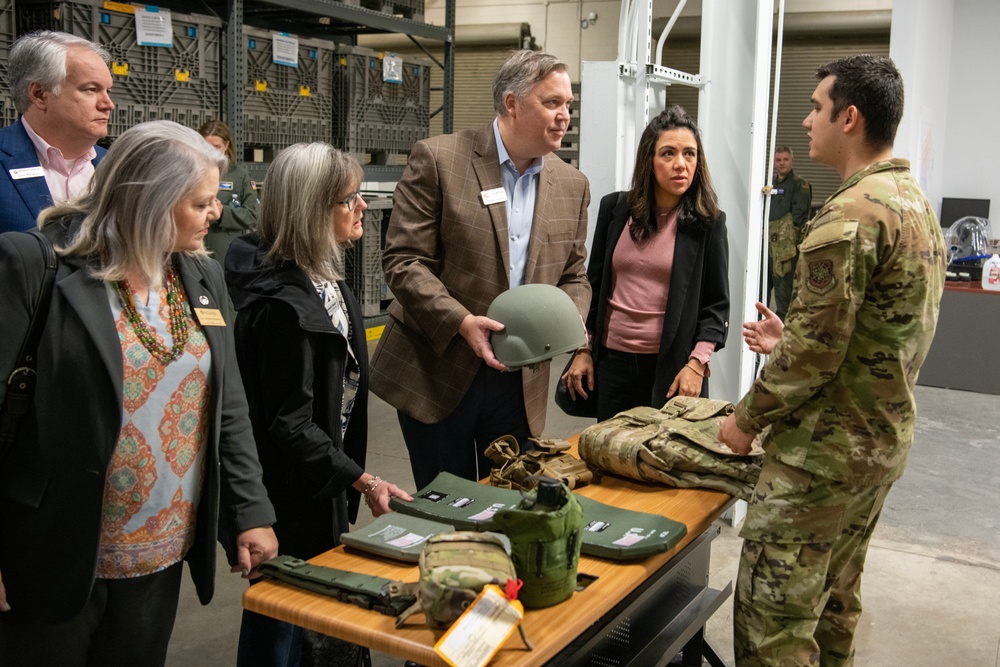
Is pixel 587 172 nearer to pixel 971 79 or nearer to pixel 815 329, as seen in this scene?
pixel 815 329

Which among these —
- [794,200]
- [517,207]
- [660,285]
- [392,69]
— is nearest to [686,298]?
[660,285]

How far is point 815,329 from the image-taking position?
6.28 feet

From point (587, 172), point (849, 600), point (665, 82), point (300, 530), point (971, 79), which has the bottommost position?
point (849, 600)

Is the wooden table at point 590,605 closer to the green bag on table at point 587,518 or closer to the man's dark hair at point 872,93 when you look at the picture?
the green bag on table at point 587,518

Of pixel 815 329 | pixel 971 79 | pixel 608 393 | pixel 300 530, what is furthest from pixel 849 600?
pixel 971 79

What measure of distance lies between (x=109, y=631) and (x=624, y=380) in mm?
1881

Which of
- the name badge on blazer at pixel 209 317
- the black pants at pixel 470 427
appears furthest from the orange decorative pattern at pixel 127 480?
the black pants at pixel 470 427

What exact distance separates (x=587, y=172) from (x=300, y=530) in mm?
2320

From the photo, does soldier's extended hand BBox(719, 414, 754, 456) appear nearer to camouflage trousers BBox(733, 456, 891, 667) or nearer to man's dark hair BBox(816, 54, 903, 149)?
camouflage trousers BBox(733, 456, 891, 667)

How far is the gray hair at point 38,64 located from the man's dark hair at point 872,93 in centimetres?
192

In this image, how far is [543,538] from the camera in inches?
60.5

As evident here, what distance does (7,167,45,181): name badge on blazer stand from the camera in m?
2.47

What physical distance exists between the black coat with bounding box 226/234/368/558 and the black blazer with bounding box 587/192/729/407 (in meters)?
1.26

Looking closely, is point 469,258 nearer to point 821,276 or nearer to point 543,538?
point 821,276
